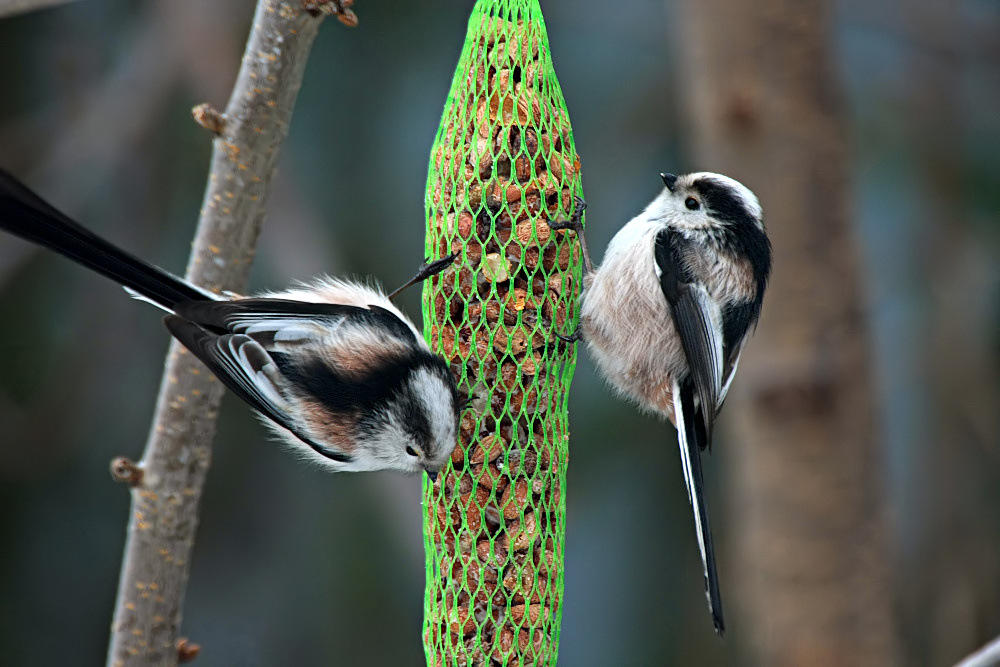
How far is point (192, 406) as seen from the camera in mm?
1671

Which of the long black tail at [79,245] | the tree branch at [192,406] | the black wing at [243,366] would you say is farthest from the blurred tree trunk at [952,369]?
the long black tail at [79,245]

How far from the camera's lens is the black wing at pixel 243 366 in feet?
5.16

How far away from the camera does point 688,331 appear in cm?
187

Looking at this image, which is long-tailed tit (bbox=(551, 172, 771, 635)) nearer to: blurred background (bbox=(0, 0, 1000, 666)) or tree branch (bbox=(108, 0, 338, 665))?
tree branch (bbox=(108, 0, 338, 665))

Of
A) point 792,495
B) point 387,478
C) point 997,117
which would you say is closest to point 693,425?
point 792,495

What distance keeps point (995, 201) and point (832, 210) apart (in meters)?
2.18

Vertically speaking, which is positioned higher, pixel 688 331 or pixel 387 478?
pixel 688 331

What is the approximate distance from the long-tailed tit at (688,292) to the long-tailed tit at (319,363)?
376 mm

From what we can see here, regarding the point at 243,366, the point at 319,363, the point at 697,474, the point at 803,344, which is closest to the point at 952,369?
the point at 803,344

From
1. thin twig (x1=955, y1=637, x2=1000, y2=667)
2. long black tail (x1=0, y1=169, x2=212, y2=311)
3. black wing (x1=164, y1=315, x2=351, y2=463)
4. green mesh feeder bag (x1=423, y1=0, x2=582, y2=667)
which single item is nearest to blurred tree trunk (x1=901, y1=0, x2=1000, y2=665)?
green mesh feeder bag (x1=423, y1=0, x2=582, y2=667)

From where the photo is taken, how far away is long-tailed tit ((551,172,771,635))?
6.15 ft

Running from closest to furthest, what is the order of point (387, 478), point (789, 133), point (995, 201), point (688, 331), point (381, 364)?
point (381, 364) → point (688, 331) → point (789, 133) → point (387, 478) → point (995, 201)

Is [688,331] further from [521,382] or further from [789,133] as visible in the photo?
[789,133]

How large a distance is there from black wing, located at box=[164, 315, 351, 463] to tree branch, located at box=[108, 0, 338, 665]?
2.1 inches
